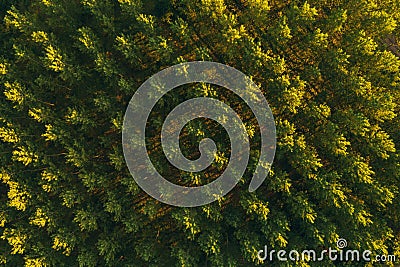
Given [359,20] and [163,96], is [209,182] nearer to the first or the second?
[163,96]

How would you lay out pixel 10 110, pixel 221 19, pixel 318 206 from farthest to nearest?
1. pixel 10 110
2. pixel 318 206
3. pixel 221 19

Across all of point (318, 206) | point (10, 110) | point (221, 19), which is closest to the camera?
point (221, 19)

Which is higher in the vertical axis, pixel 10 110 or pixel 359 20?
pixel 359 20

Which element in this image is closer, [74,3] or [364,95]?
[364,95]

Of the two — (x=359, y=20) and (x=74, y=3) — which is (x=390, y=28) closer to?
(x=359, y=20)

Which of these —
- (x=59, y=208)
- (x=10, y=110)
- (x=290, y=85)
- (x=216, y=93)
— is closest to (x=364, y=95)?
(x=290, y=85)

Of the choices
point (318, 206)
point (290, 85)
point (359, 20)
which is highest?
point (359, 20)
